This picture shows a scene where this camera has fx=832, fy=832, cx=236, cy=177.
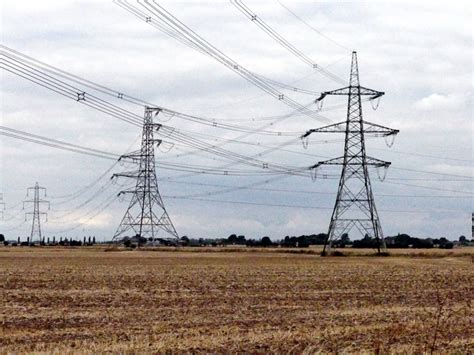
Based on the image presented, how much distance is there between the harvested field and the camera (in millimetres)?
21375

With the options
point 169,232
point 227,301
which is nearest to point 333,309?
point 227,301

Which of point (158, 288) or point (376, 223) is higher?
point (376, 223)

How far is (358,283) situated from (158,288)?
1170cm

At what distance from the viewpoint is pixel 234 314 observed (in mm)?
29656

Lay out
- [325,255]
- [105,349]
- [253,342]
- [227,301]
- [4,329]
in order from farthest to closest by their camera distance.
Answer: [325,255]
[227,301]
[4,329]
[253,342]
[105,349]

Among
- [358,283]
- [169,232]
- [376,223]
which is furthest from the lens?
[169,232]

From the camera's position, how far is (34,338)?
2272cm

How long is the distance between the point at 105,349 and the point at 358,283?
1122 inches

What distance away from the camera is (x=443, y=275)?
186 feet

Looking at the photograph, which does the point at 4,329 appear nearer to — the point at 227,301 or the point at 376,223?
the point at 227,301

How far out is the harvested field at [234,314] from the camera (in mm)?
21375

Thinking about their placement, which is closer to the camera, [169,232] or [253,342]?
[253,342]

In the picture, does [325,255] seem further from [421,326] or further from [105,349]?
[105,349]

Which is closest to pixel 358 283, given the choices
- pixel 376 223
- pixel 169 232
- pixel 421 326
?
pixel 421 326
